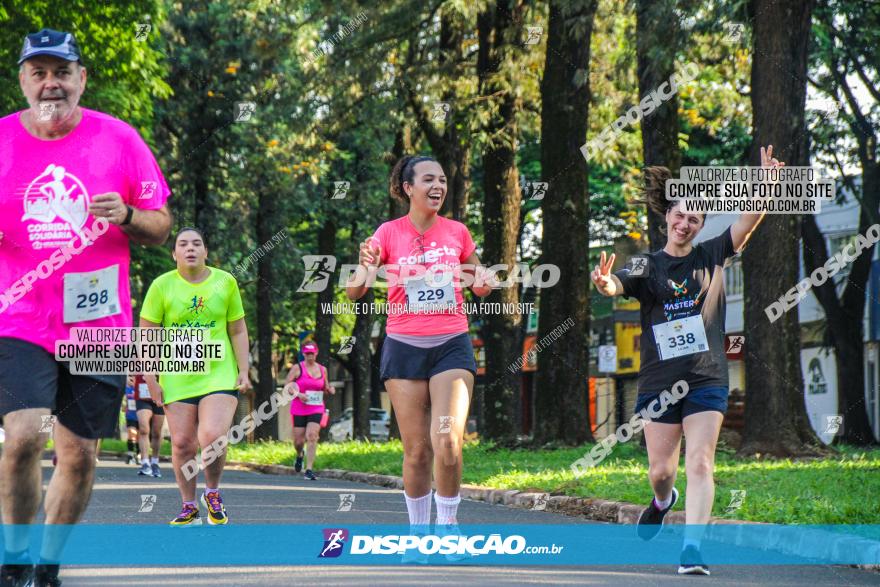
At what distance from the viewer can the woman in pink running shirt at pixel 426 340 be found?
24.6ft

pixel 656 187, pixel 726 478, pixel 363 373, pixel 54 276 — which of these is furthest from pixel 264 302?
pixel 54 276

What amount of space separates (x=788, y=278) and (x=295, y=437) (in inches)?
308

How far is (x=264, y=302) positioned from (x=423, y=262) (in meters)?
27.9

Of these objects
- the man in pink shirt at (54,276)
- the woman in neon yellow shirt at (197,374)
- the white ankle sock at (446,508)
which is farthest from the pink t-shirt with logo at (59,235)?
the woman in neon yellow shirt at (197,374)

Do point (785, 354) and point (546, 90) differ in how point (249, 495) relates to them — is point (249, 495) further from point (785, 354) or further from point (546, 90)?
point (546, 90)

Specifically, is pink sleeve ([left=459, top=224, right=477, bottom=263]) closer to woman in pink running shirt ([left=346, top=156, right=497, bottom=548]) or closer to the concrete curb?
woman in pink running shirt ([left=346, top=156, right=497, bottom=548])

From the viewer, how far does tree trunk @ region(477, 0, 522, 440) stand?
22.6 metres

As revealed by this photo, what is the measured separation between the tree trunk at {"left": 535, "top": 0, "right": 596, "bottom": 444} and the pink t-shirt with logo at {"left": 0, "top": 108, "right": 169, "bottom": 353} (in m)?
14.8

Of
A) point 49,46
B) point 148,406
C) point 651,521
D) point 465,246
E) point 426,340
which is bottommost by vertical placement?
point 651,521

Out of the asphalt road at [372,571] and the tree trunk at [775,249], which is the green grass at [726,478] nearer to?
the tree trunk at [775,249]

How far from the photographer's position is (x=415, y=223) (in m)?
7.84

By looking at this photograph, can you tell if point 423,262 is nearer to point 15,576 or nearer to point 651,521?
point 651,521

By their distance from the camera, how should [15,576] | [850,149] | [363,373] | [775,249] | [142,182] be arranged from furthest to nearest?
[363,373] → [850,149] → [775,249] → [142,182] → [15,576]

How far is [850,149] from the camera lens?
30.5 metres
